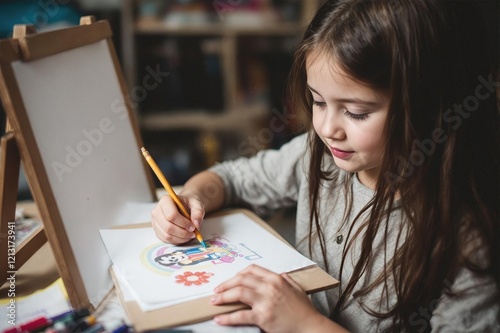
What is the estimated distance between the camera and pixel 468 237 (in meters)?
0.72

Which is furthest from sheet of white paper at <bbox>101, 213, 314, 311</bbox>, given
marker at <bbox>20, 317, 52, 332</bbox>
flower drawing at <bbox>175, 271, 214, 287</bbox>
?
marker at <bbox>20, 317, 52, 332</bbox>

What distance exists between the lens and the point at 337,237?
2.99 feet

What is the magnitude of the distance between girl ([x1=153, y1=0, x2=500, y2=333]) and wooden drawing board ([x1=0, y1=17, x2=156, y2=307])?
0.38 feet

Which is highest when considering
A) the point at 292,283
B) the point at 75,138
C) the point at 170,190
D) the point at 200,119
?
the point at 75,138

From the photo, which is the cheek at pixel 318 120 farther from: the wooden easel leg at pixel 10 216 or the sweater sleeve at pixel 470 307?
the wooden easel leg at pixel 10 216

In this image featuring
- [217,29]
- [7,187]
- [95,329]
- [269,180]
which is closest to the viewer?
[95,329]

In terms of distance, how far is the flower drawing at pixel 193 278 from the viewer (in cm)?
68

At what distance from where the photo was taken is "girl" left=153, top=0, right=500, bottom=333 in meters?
0.69

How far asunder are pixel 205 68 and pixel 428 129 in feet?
5.50

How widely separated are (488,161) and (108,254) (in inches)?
23.9

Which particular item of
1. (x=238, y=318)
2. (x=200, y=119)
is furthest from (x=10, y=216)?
(x=200, y=119)

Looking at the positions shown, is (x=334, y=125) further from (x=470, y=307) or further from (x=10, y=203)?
(x=10, y=203)

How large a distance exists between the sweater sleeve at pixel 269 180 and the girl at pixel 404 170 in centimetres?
19

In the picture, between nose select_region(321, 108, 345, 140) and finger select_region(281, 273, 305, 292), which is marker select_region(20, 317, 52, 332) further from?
nose select_region(321, 108, 345, 140)
